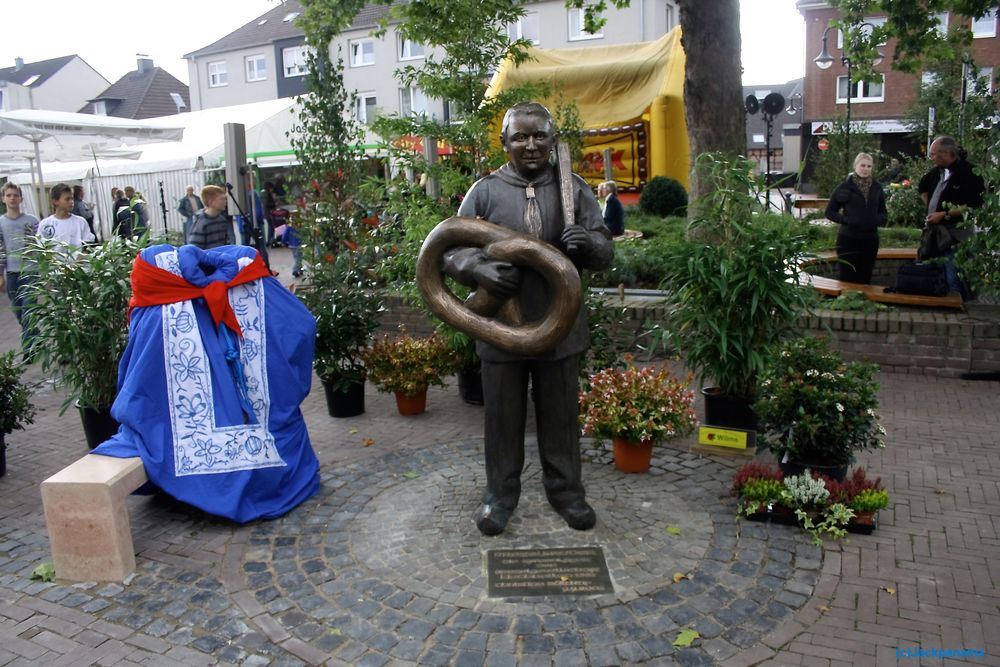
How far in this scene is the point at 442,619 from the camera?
3.39 metres

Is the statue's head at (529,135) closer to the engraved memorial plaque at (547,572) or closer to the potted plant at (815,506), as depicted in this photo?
the engraved memorial plaque at (547,572)

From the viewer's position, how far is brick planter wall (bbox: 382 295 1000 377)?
6.85m

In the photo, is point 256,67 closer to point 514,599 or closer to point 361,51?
point 361,51

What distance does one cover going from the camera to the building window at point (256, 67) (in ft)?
120

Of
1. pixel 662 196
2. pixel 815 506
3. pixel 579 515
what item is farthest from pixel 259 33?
pixel 815 506

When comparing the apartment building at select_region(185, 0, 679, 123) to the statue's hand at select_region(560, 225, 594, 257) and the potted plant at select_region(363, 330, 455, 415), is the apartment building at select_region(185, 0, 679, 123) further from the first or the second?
the statue's hand at select_region(560, 225, 594, 257)

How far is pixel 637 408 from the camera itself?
191 inches

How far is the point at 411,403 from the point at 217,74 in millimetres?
36338

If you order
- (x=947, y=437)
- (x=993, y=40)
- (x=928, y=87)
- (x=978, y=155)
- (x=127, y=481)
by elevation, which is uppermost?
(x=993, y=40)

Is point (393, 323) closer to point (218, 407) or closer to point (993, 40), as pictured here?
point (218, 407)

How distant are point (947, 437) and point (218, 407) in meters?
4.74

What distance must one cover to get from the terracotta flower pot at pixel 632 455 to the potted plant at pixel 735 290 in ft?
2.71

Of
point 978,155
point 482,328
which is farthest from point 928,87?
point 482,328

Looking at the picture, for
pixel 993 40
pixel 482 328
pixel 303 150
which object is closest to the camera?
pixel 482 328
